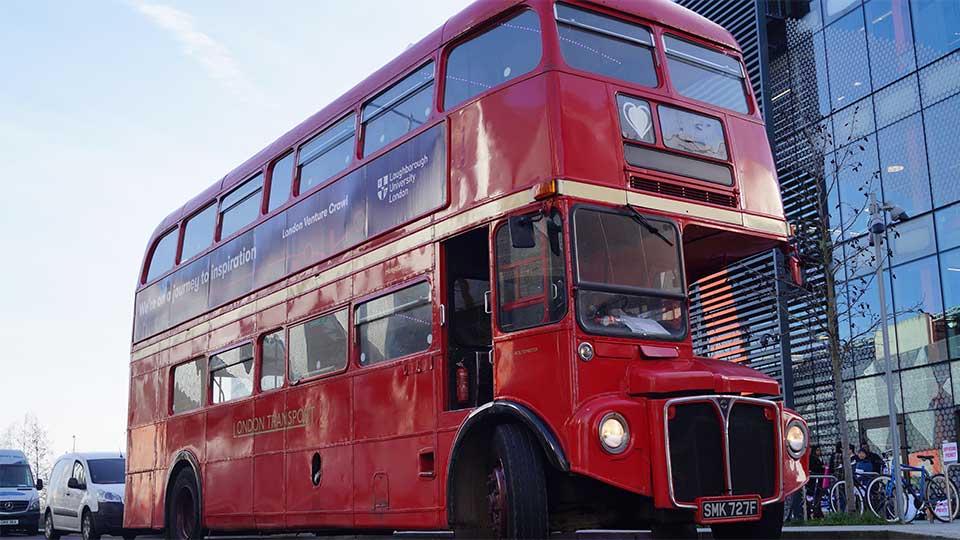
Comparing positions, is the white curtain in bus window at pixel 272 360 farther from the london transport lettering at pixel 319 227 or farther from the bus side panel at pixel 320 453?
the london transport lettering at pixel 319 227

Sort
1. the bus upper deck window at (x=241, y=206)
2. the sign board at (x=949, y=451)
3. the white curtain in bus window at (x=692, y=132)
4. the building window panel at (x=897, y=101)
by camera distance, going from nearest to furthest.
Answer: the white curtain in bus window at (x=692, y=132) → the bus upper deck window at (x=241, y=206) → the sign board at (x=949, y=451) → the building window panel at (x=897, y=101)

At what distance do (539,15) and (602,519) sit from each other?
4.19 meters

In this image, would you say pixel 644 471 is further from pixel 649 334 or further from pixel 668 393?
pixel 649 334

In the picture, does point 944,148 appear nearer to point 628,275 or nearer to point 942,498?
point 942,498

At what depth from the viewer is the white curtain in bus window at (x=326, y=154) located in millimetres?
11516

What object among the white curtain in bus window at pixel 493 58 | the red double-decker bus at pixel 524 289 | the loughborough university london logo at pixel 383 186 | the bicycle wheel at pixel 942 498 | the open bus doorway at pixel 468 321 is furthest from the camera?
the bicycle wheel at pixel 942 498

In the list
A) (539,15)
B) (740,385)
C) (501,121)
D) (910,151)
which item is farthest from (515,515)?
(910,151)

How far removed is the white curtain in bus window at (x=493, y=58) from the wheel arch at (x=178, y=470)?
697 centimetres

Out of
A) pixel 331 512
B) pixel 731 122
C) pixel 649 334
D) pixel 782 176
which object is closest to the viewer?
pixel 649 334

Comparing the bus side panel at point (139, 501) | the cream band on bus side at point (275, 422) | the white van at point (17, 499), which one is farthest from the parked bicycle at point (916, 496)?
the white van at point (17, 499)

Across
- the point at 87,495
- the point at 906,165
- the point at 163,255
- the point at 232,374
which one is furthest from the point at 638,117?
the point at 906,165

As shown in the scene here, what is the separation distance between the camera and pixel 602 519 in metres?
8.56

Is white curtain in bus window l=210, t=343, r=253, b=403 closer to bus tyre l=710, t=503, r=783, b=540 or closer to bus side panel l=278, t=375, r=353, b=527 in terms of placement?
bus side panel l=278, t=375, r=353, b=527

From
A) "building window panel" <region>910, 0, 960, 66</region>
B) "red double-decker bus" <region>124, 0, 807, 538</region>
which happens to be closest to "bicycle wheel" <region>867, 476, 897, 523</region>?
"red double-decker bus" <region>124, 0, 807, 538</region>
